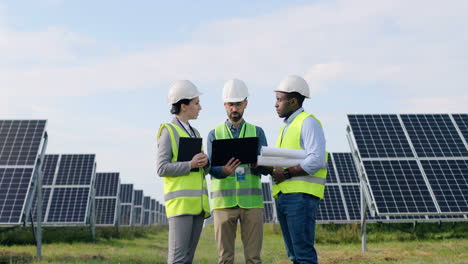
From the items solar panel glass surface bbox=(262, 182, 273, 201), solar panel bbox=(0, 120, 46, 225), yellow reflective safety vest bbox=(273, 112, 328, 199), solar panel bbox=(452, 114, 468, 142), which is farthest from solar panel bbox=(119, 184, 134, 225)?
yellow reflective safety vest bbox=(273, 112, 328, 199)

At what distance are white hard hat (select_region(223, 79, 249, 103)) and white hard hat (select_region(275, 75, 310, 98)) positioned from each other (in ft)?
1.17

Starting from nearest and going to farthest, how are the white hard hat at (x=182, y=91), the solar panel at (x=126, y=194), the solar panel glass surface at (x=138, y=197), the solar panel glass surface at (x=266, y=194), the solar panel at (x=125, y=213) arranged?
the white hard hat at (x=182, y=91) → the solar panel glass surface at (x=266, y=194) → the solar panel at (x=125, y=213) → the solar panel at (x=126, y=194) → the solar panel glass surface at (x=138, y=197)

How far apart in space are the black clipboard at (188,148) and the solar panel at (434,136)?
9.74 m

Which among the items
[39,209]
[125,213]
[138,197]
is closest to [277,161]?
[39,209]

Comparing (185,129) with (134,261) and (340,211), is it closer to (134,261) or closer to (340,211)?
(134,261)

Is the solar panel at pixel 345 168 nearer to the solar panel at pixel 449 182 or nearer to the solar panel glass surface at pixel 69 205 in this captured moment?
the solar panel at pixel 449 182

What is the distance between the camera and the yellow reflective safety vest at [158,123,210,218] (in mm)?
4812

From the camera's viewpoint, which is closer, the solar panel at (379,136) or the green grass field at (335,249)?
the green grass field at (335,249)

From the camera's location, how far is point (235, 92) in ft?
17.5

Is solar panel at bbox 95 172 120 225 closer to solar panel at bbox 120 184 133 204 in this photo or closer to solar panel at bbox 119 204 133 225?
solar panel at bbox 119 204 133 225

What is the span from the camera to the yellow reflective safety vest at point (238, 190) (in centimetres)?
527

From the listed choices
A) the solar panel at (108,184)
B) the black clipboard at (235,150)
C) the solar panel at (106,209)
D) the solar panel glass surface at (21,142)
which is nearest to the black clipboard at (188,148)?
the black clipboard at (235,150)

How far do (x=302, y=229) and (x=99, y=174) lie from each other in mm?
26487

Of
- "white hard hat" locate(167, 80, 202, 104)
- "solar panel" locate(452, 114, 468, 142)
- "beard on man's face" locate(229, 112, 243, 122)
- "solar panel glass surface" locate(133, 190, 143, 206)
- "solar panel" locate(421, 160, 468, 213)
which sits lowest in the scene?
"beard on man's face" locate(229, 112, 243, 122)
